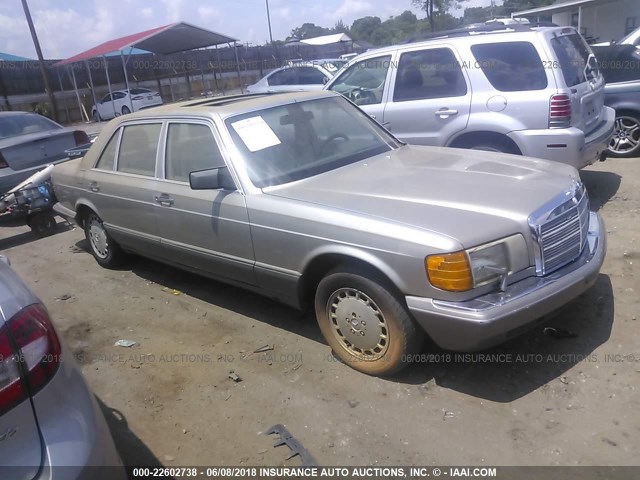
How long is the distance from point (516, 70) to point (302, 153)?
2870 mm

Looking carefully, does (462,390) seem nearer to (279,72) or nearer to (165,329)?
(165,329)

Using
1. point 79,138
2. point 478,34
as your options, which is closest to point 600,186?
point 478,34

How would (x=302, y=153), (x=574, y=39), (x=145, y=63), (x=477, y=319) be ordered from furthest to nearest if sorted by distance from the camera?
(x=145, y=63)
(x=574, y=39)
(x=302, y=153)
(x=477, y=319)

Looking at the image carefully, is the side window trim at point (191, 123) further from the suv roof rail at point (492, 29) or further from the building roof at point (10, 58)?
the building roof at point (10, 58)

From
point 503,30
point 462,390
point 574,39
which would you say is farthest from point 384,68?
point 462,390

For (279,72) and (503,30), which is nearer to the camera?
(503,30)

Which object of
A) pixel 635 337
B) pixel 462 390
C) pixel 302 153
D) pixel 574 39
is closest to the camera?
pixel 462 390

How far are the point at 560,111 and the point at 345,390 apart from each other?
3.67 meters

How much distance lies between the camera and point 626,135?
7.48 meters

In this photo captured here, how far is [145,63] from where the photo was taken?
31.7m

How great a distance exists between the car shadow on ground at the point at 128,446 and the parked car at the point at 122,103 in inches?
972

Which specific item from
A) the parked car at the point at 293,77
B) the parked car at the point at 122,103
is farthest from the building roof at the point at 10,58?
the parked car at the point at 293,77

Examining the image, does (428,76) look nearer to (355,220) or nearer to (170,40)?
(355,220)

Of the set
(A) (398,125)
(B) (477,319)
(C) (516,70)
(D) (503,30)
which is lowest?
(B) (477,319)
